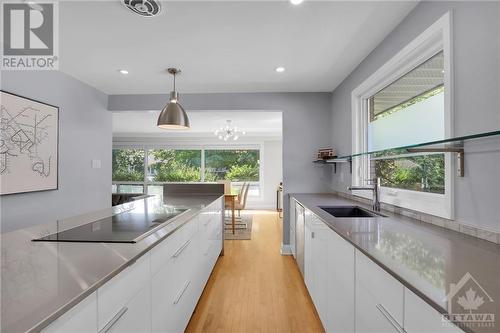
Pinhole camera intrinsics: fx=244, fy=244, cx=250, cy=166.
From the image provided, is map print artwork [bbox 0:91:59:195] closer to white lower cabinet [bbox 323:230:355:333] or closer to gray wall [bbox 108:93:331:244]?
gray wall [bbox 108:93:331:244]

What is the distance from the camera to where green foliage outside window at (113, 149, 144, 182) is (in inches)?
309

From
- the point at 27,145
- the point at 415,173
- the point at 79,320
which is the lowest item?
the point at 79,320

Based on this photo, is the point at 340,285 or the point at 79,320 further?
the point at 340,285

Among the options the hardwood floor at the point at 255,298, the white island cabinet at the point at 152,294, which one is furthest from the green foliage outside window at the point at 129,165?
the white island cabinet at the point at 152,294

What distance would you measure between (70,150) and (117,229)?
2.39 meters

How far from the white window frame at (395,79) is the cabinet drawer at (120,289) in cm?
162

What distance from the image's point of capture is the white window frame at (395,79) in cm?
137

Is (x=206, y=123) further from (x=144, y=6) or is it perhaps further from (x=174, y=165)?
(x=144, y=6)

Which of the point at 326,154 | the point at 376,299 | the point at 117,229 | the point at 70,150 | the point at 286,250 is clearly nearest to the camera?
the point at 376,299

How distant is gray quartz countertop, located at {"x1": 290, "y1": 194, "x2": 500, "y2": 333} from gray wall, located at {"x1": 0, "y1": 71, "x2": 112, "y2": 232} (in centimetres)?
291

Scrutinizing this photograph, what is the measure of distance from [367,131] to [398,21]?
1.12 meters

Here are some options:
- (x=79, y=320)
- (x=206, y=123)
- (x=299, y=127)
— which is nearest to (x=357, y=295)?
(x=79, y=320)

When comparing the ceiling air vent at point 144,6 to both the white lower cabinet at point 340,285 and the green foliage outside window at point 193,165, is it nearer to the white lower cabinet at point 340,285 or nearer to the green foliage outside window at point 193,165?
the white lower cabinet at point 340,285

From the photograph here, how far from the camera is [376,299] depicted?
38.0 inches
